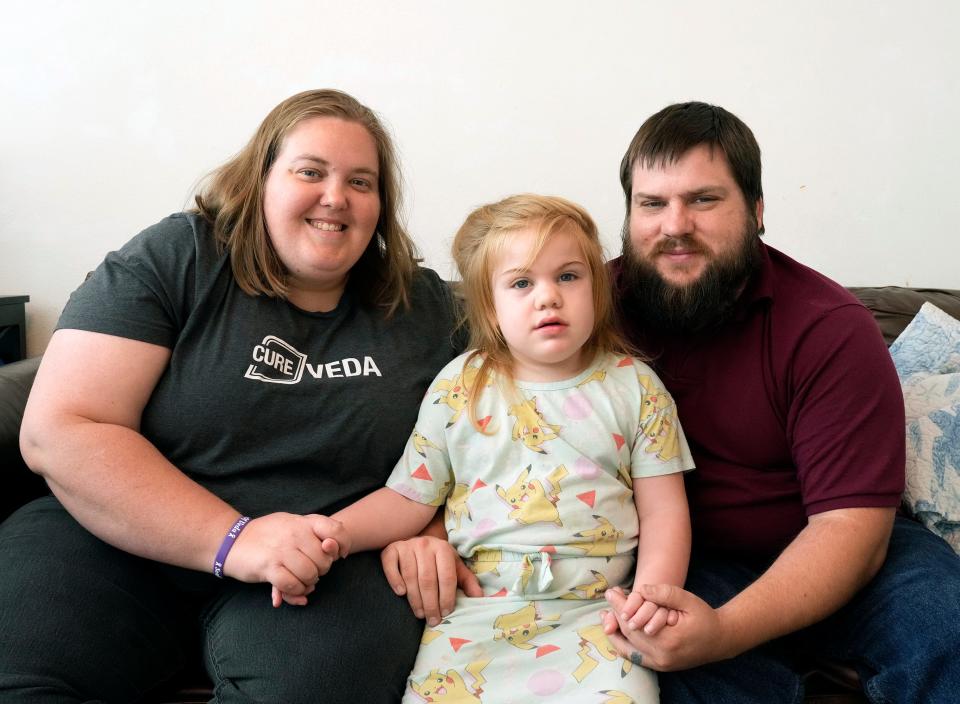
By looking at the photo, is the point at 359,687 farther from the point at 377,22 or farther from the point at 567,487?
the point at 377,22

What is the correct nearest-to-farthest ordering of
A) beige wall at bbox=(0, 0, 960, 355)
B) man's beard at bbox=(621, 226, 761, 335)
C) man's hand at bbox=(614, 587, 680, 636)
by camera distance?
man's hand at bbox=(614, 587, 680, 636), man's beard at bbox=(621, 226, 761, 335), beige wall at bbox=(0, 0, 960, 355)

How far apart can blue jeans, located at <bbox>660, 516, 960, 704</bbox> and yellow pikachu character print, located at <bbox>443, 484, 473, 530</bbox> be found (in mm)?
412

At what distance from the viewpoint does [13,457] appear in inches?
58.1

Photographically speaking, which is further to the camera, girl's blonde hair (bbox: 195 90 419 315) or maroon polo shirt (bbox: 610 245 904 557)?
girl's blonde hair (bbox: 195 90 419 315)

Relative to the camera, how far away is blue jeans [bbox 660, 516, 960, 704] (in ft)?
3.82

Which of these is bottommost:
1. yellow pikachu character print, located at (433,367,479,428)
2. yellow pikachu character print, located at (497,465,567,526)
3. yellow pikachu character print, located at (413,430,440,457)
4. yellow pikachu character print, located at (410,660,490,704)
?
yellow pikachu character print, located at (410,660,490,704)

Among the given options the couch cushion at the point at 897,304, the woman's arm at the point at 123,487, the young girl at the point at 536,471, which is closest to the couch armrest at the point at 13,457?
the woman's arm at the point at 123,487

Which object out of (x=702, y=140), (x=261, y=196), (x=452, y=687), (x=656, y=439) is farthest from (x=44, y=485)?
(x=702, y=140)

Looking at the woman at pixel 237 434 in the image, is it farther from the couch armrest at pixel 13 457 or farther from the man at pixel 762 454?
the man at pixel 762 454

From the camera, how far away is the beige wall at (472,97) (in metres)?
2.22

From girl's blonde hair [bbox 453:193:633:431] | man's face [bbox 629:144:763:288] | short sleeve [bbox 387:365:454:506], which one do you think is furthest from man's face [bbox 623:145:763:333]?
short sleeve [bbox 387:365:454:506]

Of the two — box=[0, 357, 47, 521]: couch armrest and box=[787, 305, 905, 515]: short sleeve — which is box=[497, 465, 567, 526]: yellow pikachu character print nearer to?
box=[787, 305, 905, 515]: short sleeve

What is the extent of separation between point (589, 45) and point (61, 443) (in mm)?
1777

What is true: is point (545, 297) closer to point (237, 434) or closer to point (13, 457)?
point (237, 434)
